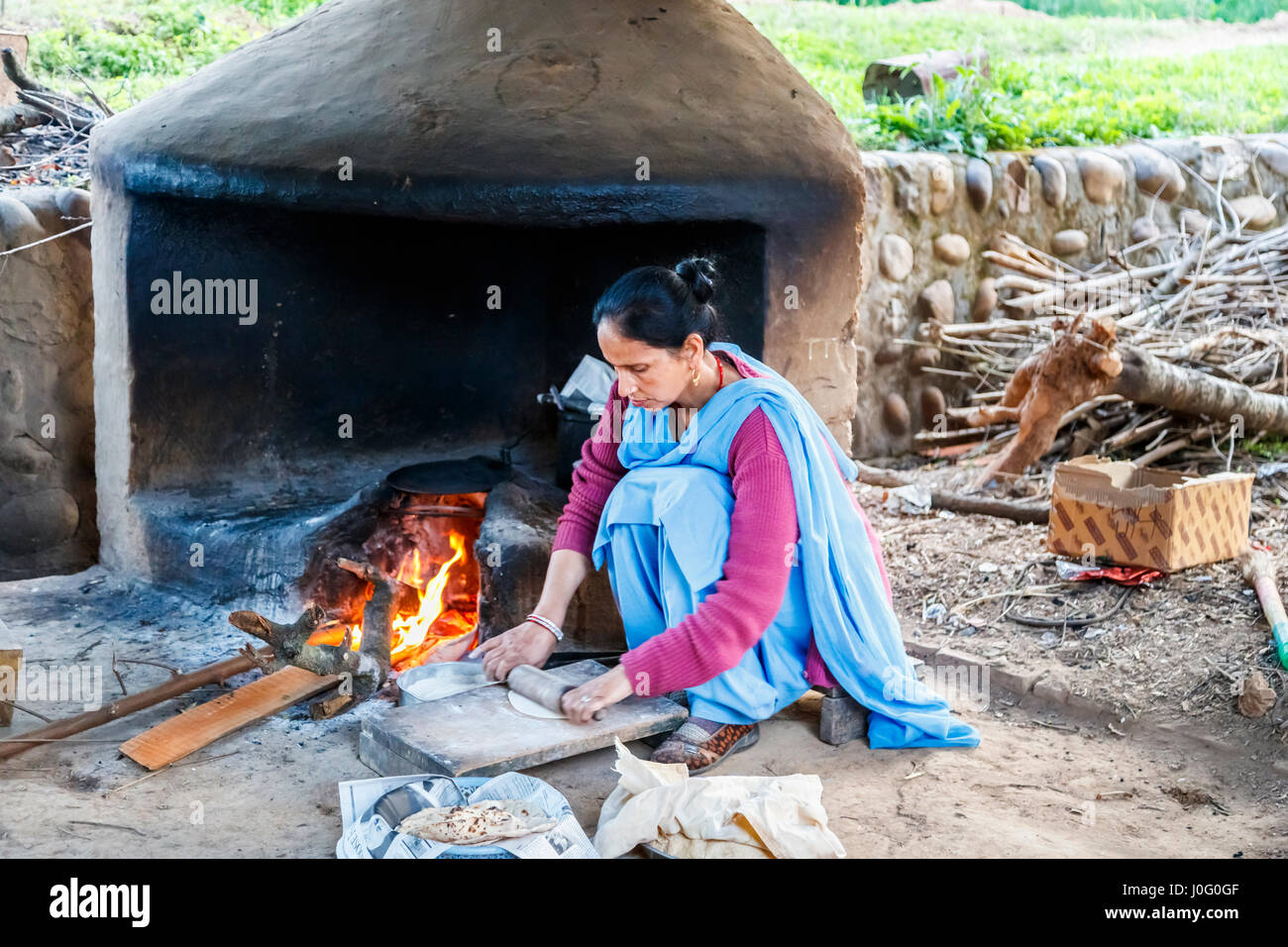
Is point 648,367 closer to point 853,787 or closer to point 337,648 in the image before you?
point 853,787

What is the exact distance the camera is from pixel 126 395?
3.84 metres

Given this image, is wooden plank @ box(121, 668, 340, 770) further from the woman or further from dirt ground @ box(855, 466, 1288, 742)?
dirt ground @ box(855, 466, 1288, 742)

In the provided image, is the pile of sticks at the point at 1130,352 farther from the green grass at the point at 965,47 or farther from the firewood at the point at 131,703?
the firewood at the point at 131,703

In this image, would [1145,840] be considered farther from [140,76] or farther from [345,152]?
[140,76]

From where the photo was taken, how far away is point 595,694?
2.70 m

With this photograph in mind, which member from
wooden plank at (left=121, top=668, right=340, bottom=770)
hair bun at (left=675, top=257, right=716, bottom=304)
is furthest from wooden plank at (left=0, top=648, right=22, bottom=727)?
hair bun at (left=675, top=257, right=716, bottom=304)

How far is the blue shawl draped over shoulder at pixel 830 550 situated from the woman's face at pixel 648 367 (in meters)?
0.12

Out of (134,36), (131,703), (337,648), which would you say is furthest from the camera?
(134,36)

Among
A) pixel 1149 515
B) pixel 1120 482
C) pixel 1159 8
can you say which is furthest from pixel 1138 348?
pixel 1159 8

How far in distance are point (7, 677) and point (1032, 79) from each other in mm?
6769

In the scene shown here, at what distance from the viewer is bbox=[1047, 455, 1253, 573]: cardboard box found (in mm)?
3707

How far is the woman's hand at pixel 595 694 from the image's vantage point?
2666mm

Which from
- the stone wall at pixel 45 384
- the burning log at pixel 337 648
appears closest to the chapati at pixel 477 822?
the burning log at pixel 337 648

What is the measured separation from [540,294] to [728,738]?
6.54 feet
